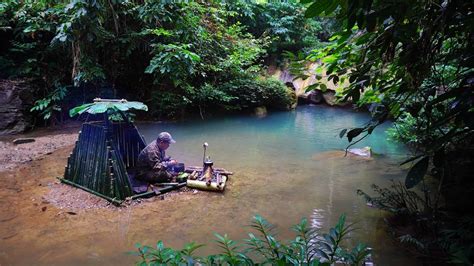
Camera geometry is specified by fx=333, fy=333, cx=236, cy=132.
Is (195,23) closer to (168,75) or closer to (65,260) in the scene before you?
(168,75)

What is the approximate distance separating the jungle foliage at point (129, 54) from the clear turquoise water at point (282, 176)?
1.41 metres

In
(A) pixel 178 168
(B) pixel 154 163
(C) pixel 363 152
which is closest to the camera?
(B) pixel 154 163

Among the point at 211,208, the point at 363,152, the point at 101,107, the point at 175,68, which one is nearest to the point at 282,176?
the point at 211,208

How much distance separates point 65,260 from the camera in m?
3.12

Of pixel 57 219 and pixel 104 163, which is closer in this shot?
pixel 57 219

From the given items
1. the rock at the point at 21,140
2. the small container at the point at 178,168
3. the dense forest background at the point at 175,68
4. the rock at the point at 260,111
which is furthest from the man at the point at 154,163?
the rock at the point at 260,111

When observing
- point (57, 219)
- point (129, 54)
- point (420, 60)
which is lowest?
point (57, 219)

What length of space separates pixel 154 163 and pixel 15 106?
5.75 metres

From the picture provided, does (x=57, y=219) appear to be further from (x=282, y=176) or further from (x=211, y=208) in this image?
(x=282, y=176)

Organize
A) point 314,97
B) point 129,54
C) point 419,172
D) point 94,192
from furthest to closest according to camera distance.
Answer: point 314,97 < point 129,54 < point 94,192 < point 419,172

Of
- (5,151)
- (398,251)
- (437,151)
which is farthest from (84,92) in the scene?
(437,151)

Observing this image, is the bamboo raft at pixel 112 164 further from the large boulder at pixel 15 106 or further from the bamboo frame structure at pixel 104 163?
the large boulder at pixel 15 106

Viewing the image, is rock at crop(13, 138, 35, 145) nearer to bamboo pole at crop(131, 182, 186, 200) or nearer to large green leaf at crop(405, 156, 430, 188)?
bamboo pole at crop(131, 182, 186, 200)

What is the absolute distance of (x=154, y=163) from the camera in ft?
15.7
